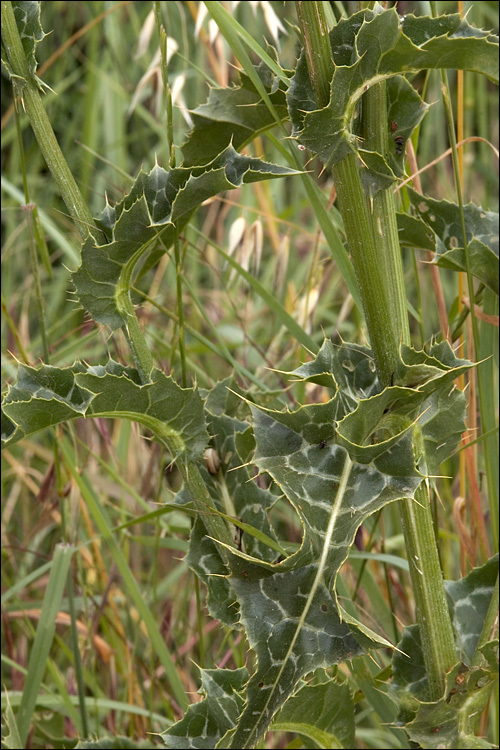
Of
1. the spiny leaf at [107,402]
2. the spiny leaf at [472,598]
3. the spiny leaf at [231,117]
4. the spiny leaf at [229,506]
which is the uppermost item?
the spiny leaf at [231,117]

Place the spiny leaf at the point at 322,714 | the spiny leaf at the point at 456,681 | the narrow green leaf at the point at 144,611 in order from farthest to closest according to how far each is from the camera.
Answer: the narrow green leaf at the point at 144,611 → the spiny leaf at the point at 322,714 → the spiny leaf at the point at 456,681

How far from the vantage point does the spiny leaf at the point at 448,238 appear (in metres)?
1.09

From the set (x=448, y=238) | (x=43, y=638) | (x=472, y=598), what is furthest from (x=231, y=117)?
(x=43, y=638)

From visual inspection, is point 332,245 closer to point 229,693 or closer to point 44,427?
point 44,427

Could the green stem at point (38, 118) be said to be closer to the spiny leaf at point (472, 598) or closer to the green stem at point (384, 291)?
the green stem at point (384, 291)

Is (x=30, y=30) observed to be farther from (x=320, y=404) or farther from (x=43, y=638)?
(x=43, y=638)

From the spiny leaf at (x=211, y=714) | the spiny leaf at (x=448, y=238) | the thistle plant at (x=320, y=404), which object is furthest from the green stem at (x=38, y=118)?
the spiny leaf at (x=211, y=714)

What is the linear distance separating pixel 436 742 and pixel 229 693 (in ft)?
0.89

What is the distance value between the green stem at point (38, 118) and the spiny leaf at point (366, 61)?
269 millimetres

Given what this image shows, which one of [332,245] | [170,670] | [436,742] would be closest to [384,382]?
[332,245]

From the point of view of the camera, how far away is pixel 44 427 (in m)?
0.89

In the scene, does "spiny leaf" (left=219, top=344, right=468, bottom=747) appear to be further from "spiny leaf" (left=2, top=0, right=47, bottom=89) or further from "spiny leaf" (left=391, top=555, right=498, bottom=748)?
"spiny leaf" (left=2, top=0, right=47, bottom=89)

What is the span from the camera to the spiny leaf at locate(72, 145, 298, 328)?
0.90m

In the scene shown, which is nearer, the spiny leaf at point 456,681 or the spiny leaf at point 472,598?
the spiny leaf at point 456,681
